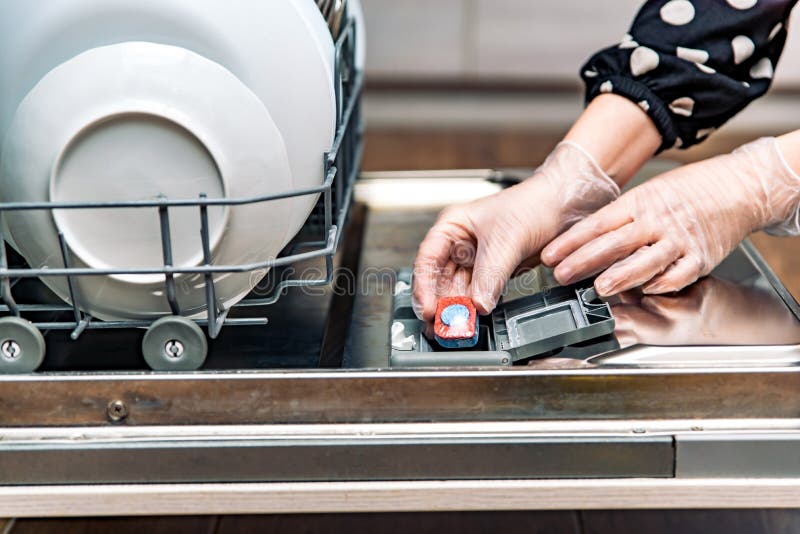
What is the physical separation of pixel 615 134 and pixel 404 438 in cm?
35

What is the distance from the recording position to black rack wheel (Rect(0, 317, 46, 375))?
0.48 metres

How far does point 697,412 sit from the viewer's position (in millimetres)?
469

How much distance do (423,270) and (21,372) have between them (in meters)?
0.26

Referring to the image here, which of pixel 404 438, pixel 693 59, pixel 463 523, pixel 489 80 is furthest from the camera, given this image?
pixel 489 80

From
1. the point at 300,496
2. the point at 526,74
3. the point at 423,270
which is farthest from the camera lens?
the point at 526,74

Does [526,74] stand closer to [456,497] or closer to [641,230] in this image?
[641,230]

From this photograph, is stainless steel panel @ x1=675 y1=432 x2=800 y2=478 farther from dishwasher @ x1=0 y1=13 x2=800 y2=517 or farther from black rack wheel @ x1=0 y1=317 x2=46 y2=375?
black rack wheel @ x1=0 y1=317 x2=46 y2=375

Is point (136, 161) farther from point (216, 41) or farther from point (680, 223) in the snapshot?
point (680, 223)

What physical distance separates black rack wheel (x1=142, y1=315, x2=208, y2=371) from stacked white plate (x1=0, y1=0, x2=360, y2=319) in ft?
0.09

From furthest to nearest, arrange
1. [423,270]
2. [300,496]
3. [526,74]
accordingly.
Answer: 1. [526,74]
2. [423,270]
3. [300,496]

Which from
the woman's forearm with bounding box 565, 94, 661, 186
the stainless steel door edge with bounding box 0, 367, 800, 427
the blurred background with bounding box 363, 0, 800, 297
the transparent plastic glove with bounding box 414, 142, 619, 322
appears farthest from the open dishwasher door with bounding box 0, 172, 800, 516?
the blurred background with bounding box 363, 0, 800, 297

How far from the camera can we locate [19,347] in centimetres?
48

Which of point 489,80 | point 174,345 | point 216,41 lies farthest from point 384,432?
point 489,80

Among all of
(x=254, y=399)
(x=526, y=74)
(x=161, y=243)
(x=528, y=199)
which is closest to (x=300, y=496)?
(x=254, y=399)
